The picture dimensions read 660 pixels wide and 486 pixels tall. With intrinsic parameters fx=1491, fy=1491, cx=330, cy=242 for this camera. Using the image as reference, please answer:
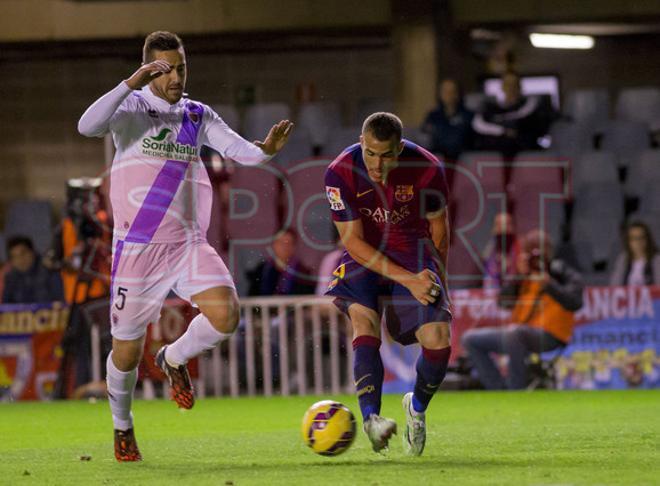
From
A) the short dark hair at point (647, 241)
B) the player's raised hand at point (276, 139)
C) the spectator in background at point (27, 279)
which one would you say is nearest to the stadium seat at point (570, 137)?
the short dark hair at point (647, 241)

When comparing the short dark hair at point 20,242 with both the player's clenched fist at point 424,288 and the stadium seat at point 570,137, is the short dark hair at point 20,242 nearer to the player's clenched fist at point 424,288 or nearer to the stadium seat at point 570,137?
the stadium seat at point 570,137

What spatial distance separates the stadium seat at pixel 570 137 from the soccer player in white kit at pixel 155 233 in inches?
365

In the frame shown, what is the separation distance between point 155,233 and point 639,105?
11.2 metres

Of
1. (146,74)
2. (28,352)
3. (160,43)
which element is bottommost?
(28,352)

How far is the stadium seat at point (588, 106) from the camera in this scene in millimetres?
17969

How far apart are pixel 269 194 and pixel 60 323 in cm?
245

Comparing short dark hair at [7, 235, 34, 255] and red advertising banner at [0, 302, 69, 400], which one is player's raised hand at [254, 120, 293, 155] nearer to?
red advertising banner at [0, 302, 69, 400]

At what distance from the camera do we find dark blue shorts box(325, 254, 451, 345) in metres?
7.82

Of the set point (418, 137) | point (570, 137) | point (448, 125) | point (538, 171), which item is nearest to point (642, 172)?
point (570, 137)

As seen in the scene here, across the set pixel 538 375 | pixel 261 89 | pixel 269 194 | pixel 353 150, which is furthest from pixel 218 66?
pixel 353 150

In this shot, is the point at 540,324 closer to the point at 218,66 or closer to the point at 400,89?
the point at 400,89

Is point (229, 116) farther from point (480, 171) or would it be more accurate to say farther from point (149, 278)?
point (149, 278)

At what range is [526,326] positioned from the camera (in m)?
13.8

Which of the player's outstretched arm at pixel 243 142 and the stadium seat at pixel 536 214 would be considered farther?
the stadium seat at pixel 536 214
